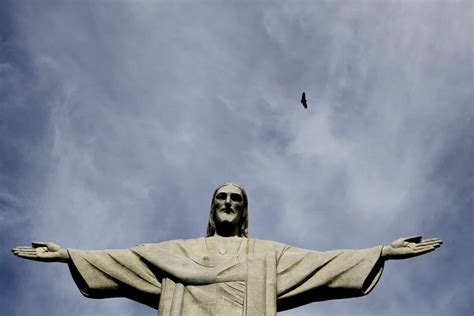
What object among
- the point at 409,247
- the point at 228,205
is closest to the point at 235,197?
the point at 228,205

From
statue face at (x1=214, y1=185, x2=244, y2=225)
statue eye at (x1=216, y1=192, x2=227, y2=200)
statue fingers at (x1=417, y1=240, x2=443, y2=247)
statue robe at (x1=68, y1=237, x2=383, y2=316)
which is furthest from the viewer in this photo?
statue eye at (x1=216, y1=192, x2=227, y2=200)

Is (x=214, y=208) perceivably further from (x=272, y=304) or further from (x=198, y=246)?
(x=272, y=304)

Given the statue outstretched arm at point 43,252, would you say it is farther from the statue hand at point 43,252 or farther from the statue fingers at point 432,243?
the statue fingers at point 432,243

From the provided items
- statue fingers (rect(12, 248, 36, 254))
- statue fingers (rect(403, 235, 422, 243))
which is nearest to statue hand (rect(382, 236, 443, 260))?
statue fingers (rect(403, 235, 422, 243))

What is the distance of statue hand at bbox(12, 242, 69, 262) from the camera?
15906 mm

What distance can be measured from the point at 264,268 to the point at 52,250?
164 inches

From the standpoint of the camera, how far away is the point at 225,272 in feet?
50.2

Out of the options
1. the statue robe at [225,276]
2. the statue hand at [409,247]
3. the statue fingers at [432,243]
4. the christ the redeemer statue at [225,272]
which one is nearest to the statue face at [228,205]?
the christ the redeemer statue at [225,272]

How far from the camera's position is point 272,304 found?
15.1 metres

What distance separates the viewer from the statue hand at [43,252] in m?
15.9

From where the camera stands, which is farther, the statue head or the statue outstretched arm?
the statue head

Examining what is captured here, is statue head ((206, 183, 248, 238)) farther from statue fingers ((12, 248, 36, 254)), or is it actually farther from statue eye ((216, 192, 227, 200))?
statue fingers ((12, 248, 36, 254))

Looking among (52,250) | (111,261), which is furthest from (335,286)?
(52,250)

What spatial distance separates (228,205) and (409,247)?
3.86 m
